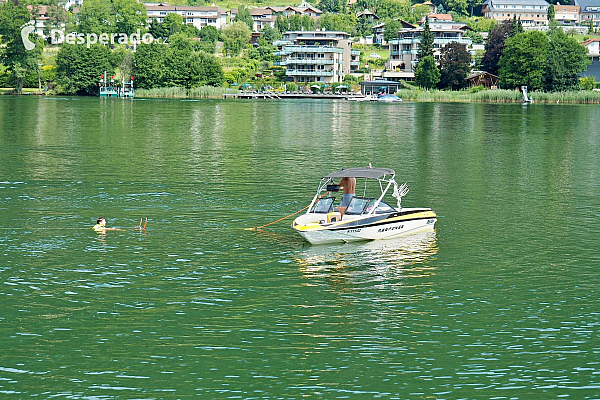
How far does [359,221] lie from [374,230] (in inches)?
45.3

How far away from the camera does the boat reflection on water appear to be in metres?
34.9

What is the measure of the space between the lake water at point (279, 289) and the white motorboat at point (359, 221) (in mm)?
702

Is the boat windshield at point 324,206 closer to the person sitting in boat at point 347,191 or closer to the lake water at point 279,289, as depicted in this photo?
the person sitting in boat at point 347,191

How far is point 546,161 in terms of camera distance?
255 feet

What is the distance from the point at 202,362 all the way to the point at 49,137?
74180mm

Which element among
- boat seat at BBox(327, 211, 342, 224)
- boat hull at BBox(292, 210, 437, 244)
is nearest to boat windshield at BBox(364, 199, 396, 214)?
boat hull at BBox(292, 210, 437, 244)

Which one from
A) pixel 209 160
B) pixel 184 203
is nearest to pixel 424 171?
pixel 209 160

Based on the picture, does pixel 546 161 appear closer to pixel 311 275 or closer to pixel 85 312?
pixel 311 275

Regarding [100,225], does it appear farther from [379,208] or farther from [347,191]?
[379,208]

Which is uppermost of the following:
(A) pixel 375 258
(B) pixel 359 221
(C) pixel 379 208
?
(C) pixel 379 208

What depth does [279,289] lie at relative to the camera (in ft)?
105

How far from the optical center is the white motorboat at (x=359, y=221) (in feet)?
127

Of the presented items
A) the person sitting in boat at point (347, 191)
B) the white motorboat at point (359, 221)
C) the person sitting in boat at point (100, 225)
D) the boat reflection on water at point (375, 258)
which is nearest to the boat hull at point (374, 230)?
the white motorboat at point (359, 221)

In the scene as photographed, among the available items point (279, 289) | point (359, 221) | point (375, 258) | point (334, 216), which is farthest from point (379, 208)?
point (279, 289)
